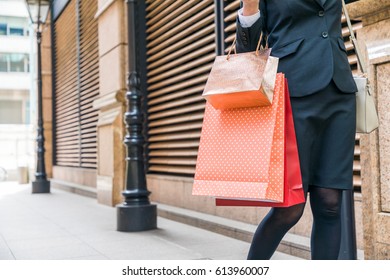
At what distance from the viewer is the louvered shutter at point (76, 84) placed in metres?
11.6

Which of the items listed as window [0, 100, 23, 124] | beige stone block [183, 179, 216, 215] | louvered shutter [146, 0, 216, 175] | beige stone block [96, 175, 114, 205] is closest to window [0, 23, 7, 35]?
window [0, 100, 23, 124]

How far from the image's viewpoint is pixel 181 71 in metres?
7.37

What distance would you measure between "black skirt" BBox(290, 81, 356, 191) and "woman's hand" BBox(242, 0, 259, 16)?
0.43 meters

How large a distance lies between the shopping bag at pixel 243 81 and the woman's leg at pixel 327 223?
1.73 feet

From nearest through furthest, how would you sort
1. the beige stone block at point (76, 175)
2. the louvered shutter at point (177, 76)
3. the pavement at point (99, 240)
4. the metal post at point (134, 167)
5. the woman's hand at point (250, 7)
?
the woman's hand at point (250, 7), the pavement at point (99, 240), the metal post at point (134, 167), the louvered shutter at point (177, 76), the beige stone block at point (76, 175)

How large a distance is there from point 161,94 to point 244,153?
588 cm

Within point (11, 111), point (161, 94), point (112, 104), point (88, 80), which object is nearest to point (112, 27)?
point (112, 104)

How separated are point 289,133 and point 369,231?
1.62m

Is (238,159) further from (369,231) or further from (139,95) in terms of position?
(139,95)

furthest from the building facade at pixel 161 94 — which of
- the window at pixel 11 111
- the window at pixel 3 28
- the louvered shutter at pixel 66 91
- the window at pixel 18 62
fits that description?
the window at pixel 11 111

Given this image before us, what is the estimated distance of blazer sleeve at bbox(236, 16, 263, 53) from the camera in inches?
95.8

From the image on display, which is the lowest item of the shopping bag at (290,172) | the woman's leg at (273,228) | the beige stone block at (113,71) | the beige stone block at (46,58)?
the woman's leg at (273,228)

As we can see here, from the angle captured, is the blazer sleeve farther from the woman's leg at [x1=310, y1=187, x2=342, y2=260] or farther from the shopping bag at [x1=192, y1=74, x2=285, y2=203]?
the woman's leg at [x1=310, y1=187, x2=342, y2=260]

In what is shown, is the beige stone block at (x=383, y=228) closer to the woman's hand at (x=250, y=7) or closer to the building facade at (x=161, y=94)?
the building facade at (x=161, y=94)
